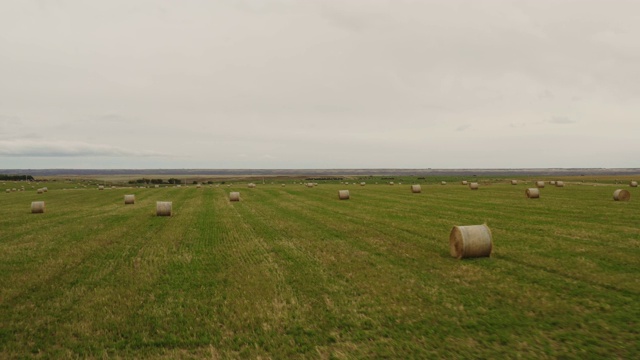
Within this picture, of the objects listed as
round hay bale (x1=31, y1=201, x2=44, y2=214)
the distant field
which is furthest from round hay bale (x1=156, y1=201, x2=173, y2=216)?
round hay bale (x1=31, y1=201, x2=44, y2=214)

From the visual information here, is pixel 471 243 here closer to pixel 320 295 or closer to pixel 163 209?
pixel 320 295

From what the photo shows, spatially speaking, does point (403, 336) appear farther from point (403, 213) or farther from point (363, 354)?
point (403, 213)

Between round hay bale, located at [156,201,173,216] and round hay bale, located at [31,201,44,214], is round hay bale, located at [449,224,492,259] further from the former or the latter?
round hay bale, located at [31,201,44,214]

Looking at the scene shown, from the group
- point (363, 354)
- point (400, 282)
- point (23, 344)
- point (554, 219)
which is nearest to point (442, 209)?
point (554, 219)

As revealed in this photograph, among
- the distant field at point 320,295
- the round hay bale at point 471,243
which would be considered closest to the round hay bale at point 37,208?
the distant field at point 320,295

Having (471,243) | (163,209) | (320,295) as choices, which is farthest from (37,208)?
(471,243)

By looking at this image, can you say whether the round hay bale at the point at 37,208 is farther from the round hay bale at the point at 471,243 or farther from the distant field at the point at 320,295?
the round hay bale at the point at 471,243

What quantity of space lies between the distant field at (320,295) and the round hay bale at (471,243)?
31 cm

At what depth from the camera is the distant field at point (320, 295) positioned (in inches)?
285

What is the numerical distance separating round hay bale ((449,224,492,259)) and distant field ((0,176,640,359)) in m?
0.31

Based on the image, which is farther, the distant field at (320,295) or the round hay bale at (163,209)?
the round hay bale at (163,209)

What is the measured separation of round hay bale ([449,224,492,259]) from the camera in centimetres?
1329

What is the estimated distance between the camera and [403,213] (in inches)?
1055

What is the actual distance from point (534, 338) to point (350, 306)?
3.76 meters
